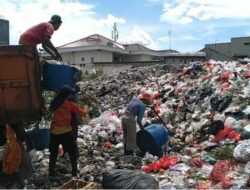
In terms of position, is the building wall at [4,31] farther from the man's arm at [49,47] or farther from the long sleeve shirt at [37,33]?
the man's arm at [49,47]

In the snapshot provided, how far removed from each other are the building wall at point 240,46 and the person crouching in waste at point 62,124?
35950mm

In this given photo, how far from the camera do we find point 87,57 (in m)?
39.5

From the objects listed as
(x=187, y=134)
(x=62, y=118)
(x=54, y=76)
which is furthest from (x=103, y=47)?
(x=62, y=118)

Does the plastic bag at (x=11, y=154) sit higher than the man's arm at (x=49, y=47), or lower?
lower

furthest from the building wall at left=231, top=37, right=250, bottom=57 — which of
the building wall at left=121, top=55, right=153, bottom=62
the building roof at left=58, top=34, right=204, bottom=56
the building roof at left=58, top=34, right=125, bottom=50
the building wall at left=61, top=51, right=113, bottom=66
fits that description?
the building wall at left=61, top=51, right=113, bottom=66

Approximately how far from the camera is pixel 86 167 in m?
7.03

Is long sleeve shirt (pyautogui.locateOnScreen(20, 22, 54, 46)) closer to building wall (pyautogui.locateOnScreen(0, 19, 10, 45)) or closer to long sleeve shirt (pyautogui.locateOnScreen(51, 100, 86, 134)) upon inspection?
long sleeve shirt (pyautogui.locateOnScreen(51, 100, 86, 134))

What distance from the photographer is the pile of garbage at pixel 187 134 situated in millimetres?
6422

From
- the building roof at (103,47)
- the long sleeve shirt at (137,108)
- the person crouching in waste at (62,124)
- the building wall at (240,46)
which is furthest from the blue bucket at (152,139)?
the building wall at (240,46)

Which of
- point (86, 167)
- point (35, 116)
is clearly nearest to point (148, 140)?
point (86, 167)

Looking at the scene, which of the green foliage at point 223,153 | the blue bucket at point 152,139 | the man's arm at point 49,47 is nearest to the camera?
the green foliage at point 223,153

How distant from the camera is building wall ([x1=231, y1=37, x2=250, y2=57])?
41250 millimetres

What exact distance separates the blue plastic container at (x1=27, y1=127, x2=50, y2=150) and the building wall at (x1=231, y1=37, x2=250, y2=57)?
3496 cm

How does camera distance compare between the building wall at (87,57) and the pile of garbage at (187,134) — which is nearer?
the pile of garbage at (187,134)
